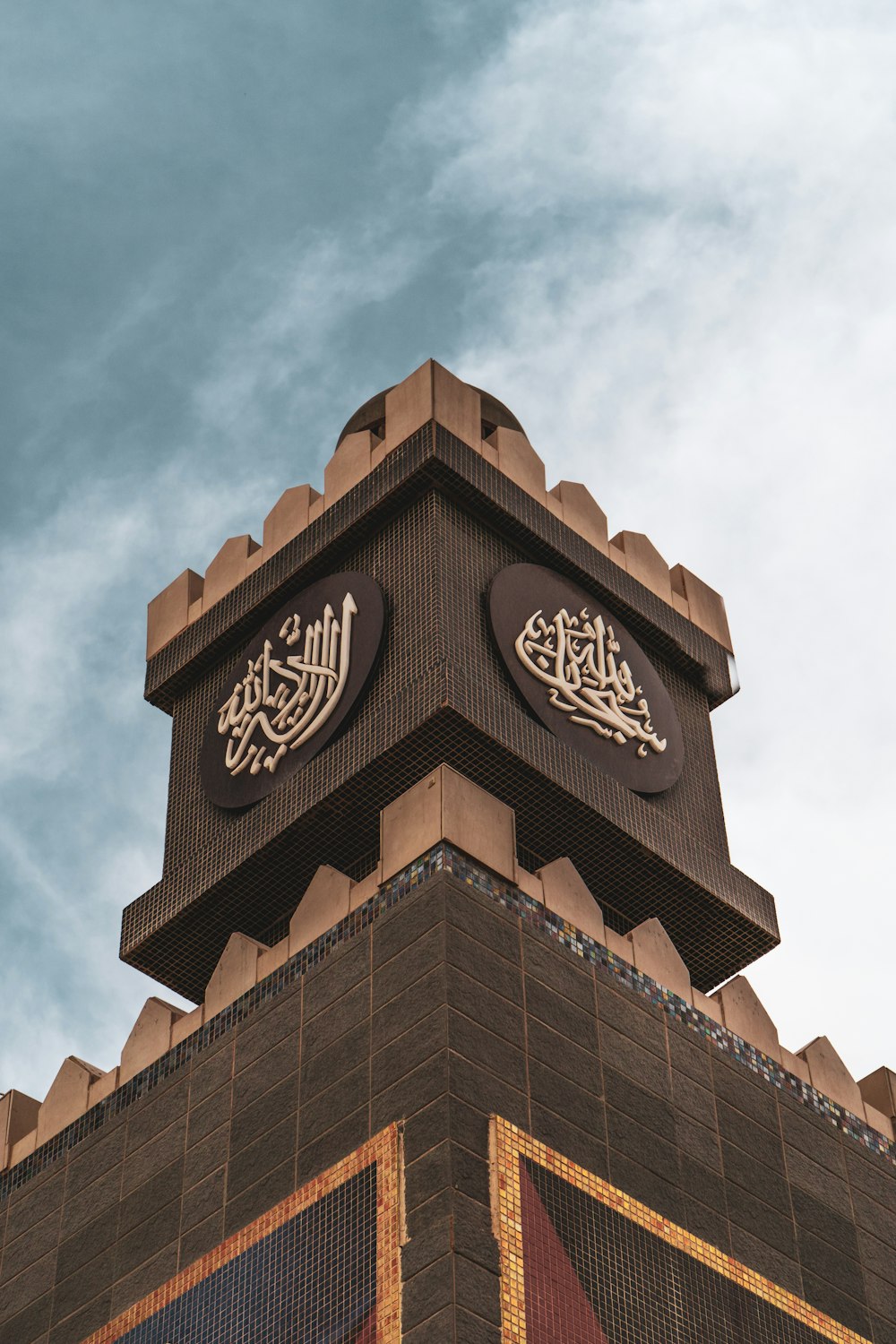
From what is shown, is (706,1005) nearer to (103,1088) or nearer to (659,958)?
(659,958)

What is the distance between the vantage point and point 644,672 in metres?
19.5

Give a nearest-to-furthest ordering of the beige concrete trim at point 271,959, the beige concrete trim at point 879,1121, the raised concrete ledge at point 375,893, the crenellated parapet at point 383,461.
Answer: the raised concrete ledge at point 375,893 → the beige concrete trim at point 271,959 → the beige concrete trim at point 879,1121 → the crenellated parapet at point 383,461

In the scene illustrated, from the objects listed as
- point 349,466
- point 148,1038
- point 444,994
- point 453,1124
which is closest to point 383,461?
point 349,466

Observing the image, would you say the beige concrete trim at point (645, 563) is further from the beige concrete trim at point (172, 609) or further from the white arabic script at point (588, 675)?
the beige concrete trim at point (172, 609)

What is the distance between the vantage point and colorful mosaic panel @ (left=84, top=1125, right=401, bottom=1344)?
505 inches

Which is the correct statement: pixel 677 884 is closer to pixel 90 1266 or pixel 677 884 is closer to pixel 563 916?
pixel 563 916

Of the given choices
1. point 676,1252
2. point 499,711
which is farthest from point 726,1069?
point 499,711

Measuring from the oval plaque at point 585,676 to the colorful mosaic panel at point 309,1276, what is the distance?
5.22 metres

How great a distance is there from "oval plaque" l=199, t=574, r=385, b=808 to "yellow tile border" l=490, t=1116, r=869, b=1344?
5049mm

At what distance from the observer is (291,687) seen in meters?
18.6

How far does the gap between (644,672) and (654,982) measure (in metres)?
4.30

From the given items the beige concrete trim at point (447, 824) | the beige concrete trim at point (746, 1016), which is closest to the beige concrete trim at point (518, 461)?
the beige concrete trim at point (447, 824)

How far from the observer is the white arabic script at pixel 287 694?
18016mm

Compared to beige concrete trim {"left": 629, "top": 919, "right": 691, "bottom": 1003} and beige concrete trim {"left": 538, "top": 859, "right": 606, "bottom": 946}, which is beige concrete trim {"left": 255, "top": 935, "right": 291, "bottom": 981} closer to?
beige concrete trim {"left": 538, "top": 859, "right": 606, "bottom": 946}
